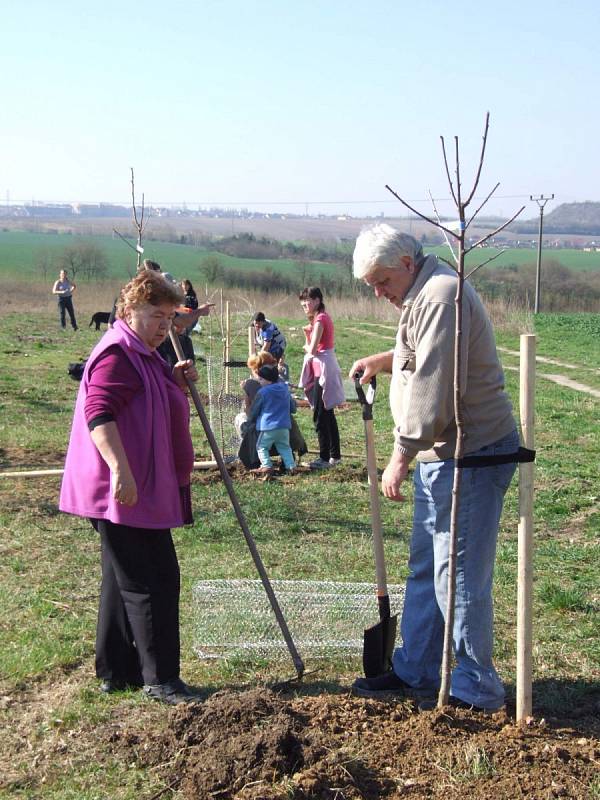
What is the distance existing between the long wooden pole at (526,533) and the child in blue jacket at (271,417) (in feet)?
18.4

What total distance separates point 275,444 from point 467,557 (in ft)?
18.9

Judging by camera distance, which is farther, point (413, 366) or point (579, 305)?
point (579, 305)

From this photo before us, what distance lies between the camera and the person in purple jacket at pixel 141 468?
3.93 metres

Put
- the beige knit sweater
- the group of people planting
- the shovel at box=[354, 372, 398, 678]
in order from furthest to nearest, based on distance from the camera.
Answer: the shovel at box=[354, 372, 398, 678] < the group of people planting < the beige knit sweater

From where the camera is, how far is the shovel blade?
13.8 ft

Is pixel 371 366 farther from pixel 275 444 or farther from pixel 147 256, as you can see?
pixel 147 256

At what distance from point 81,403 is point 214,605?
5.09 feet

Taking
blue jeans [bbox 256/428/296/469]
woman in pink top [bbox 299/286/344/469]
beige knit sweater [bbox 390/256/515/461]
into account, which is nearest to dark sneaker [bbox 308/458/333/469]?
woman in pink top [bbox 299/286/344/469]

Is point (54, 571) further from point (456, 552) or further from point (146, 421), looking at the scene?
point (456, 552)

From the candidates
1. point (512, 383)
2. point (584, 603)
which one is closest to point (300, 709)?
point (584, 603)

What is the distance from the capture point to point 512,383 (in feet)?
55.4

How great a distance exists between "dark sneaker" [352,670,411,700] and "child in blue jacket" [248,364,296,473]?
5046mm

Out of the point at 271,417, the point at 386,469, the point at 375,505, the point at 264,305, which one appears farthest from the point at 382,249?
the point at 264,305

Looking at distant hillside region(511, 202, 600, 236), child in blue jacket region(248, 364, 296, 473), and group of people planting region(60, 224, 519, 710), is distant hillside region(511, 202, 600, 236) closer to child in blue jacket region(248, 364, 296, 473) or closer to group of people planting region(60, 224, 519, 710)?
child in blue jacket region(248, 364, 296, 473)
